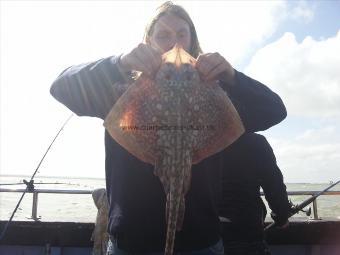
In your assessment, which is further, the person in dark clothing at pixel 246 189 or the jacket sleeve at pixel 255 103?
the person in dark clothing at pixel 246 189

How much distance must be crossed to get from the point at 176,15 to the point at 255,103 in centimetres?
87

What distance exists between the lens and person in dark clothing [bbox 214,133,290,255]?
4129 mm

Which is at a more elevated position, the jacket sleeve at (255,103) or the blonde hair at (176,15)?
the blonde hair at (176,15)

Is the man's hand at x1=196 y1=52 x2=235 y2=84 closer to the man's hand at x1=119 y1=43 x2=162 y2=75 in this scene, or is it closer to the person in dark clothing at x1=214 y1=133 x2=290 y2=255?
the man's hand at x1=119 y1=43 x2=162 y2=75

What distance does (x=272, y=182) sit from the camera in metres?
4.44

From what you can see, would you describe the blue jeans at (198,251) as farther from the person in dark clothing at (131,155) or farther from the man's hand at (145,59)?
the man's hand at (145,59)

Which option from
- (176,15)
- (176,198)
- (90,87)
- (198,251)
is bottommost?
(198,251)

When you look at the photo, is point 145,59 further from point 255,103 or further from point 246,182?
point 246,182

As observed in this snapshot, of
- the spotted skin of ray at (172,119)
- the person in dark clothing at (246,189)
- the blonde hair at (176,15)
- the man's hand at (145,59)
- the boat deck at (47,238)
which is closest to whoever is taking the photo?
the spotted skin of ray at (172,119)

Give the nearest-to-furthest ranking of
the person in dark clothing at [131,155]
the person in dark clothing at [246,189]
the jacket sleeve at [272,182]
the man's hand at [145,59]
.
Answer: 1. the man's hand at [145,59]
2. the person in dark clothing at [131,155]
3. the person in dark clothing at [246,189]
4. the jacket sleeve at [272,182]

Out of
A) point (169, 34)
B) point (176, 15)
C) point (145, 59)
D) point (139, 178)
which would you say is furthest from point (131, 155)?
point (176, 15)

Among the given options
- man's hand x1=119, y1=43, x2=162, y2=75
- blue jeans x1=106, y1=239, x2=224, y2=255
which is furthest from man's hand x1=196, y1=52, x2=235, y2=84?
blue jeans x1=106, y1=239, x2=224, y2=255

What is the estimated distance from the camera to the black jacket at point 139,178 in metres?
2.40

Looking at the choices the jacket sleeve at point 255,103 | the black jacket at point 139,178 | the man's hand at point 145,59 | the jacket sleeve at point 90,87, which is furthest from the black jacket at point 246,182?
the man's hand at point 145,59
